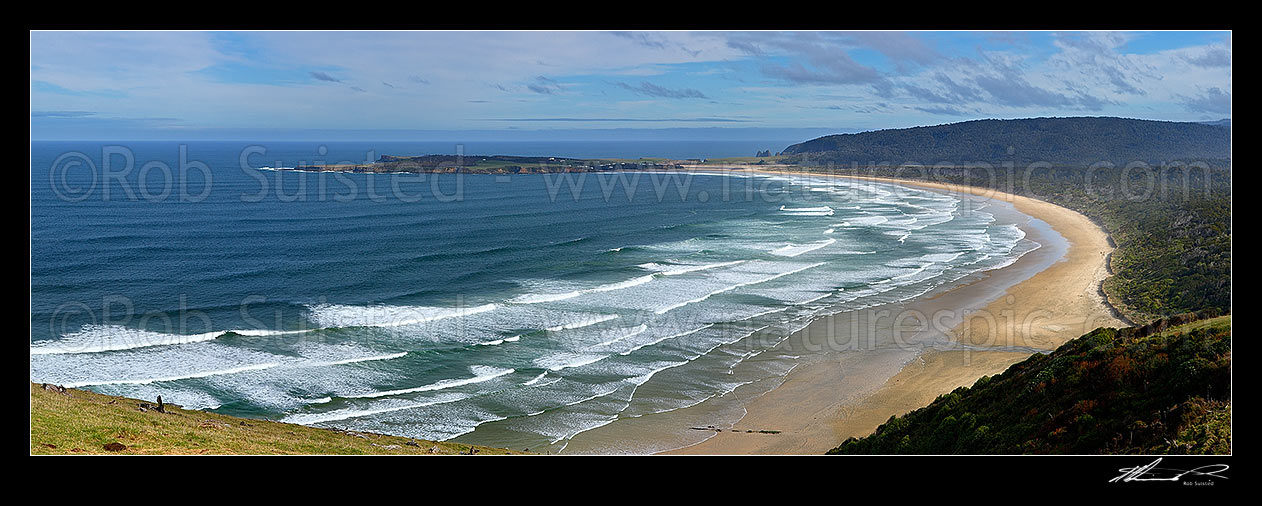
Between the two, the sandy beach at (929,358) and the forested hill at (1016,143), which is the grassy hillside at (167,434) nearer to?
the sandy beach at (929,358)

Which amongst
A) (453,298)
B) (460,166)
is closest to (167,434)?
(453,298)

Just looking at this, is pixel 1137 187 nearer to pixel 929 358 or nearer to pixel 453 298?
pixel 929 358

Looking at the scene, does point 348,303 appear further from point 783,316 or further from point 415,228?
point 415,228

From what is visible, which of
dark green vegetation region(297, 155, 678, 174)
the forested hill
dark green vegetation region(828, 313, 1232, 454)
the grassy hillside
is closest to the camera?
dark green vegetation region(828, 313, 1232, 454)

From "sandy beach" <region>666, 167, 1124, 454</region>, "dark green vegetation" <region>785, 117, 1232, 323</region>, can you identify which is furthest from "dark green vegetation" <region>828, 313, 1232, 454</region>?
"sandy beach" <region>666, 167, 1124, 454</region>
